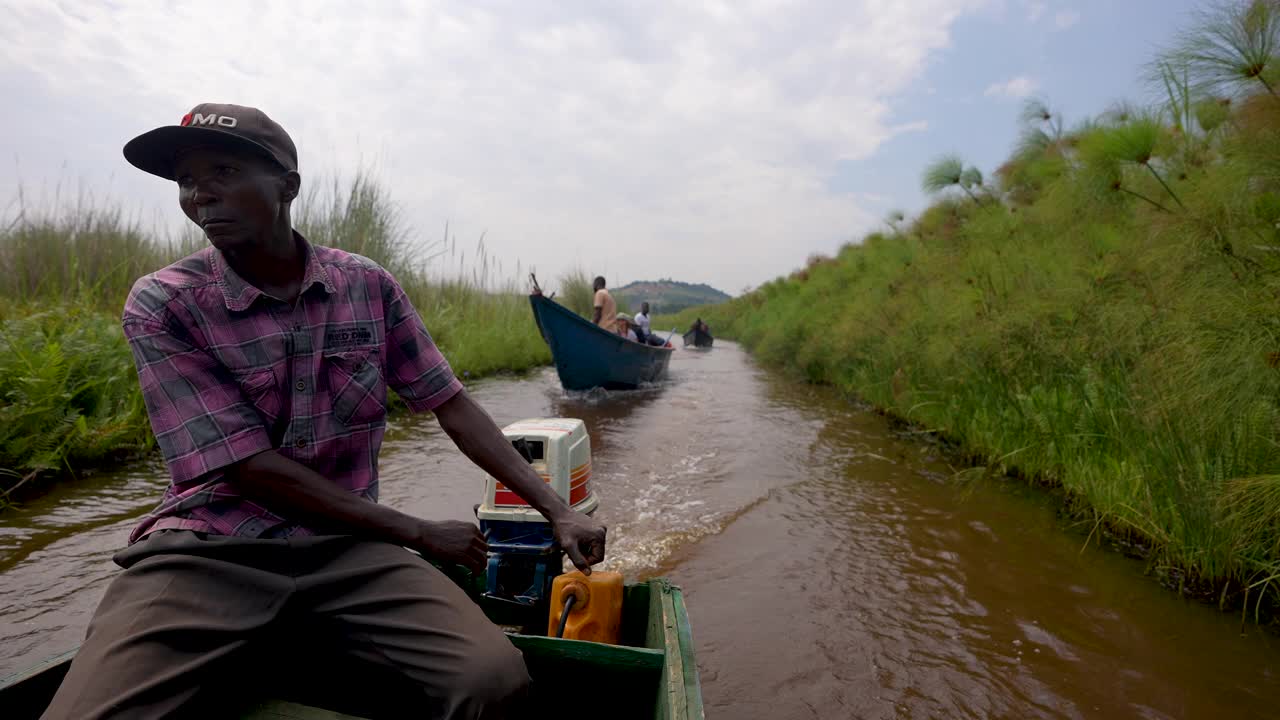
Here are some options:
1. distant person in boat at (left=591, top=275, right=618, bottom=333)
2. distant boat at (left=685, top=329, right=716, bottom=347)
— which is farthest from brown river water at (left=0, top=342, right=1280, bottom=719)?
distant boat at (left=685, top=329, right=716, bottom=347)

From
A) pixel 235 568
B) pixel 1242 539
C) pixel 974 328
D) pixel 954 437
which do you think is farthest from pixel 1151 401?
pixel 235 568

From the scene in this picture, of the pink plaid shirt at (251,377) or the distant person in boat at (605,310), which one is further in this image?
the distant person in boat at (605,310)

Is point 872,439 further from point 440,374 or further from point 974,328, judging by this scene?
point 440,374

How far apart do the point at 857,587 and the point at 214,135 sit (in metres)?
3.32

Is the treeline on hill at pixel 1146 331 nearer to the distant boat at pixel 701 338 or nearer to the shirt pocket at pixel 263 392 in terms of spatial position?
the shirt pocket at pixel 263 392

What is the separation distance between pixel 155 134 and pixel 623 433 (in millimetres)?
6130

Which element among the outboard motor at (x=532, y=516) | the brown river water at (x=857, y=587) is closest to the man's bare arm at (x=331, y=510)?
the outboard motor at (x=532, y=516)

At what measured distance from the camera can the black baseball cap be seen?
1.58m

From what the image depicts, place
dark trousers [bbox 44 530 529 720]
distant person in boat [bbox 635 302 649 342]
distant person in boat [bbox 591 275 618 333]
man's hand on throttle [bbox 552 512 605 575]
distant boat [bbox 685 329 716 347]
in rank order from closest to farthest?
dark trousers [bbox 44 530 529 720] → man's hand on throttle [bbox 552 512 605 575] → distant person in boat [bbox 591 275 618 333] → distant person in boat [bbox 635 302 649 342] → distant boat [bbox 685 329 716 347]

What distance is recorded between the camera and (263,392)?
5.33ft

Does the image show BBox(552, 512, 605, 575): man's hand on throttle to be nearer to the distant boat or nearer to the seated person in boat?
the seated person in boat

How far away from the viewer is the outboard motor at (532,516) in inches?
94.7

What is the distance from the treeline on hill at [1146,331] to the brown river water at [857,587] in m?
0.37

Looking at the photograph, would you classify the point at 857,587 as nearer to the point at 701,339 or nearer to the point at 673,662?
the point at 673,662
